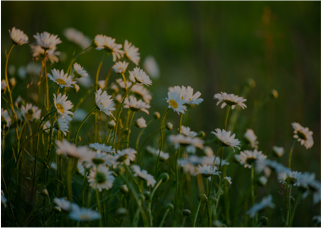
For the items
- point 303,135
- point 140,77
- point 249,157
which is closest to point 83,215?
point 140,77

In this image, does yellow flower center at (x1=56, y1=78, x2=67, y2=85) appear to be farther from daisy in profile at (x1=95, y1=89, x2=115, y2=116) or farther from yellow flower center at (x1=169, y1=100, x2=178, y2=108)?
yellow flower center at (x1=169, y1=100, x2=178, y2=108)

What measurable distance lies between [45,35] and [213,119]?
154 centimetres

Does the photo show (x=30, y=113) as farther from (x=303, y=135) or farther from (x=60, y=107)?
(x=303, y=135)

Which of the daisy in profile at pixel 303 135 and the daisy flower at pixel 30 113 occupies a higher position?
the daisy flower at pixel 30 113

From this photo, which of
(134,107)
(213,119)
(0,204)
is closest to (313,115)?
(213,119)

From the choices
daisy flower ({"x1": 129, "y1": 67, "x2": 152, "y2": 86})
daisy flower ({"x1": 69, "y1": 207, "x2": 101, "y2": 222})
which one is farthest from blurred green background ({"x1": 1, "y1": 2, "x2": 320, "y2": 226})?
daisy flower ({"x1": 69, "y1": 207, "x2": 101, "y2": 222})

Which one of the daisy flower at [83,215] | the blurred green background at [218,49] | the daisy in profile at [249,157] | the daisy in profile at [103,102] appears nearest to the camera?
the daisy flower at [83,215]

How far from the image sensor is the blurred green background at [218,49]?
1864 mm

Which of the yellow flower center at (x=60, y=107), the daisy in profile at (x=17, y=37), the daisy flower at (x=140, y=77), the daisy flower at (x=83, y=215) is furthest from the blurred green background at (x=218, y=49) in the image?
the daisy flower at (x=83, y=215)

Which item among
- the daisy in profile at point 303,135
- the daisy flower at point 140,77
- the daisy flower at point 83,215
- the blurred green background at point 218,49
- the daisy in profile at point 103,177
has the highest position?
the blurred green background at point 218,49

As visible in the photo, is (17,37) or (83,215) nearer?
(83,215)

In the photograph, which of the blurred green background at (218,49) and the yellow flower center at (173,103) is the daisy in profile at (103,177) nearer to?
the yellow flower center at (173,103)

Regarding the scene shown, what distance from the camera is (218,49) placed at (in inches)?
134

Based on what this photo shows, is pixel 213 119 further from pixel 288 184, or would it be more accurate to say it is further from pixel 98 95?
pixel 98 95
